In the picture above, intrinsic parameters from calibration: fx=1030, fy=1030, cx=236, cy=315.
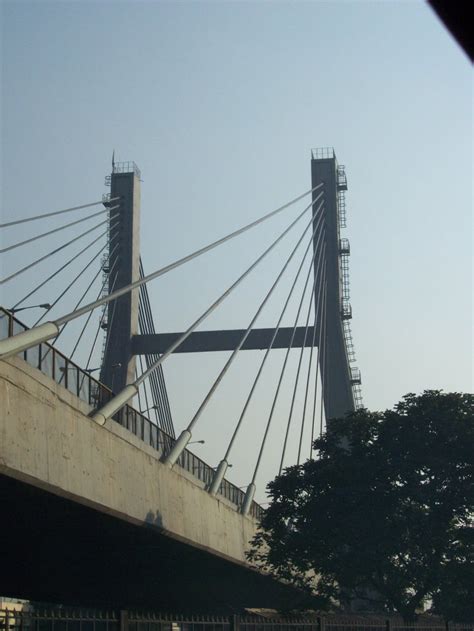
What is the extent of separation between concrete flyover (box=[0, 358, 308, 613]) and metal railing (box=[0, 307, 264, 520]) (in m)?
0.55

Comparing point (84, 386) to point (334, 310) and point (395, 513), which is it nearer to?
point (395, 513)

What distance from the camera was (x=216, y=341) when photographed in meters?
43.1

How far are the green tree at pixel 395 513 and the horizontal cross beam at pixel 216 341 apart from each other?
33.1 feet

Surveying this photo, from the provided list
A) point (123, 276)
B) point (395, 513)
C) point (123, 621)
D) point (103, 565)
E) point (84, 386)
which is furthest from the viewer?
point (123, 276)

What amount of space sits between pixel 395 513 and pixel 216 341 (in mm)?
15043

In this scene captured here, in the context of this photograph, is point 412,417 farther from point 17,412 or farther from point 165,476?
point 17,412

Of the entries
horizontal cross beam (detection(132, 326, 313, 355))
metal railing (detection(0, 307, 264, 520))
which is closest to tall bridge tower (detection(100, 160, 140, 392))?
horizontal cross beam (detection(132, 326, 313, 355))

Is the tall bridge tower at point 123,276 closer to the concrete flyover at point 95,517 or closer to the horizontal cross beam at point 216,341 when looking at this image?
the horizontal cross beam at point 216,341

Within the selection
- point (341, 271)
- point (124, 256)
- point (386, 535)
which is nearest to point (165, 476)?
point (386, 535)

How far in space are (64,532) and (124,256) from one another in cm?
2069

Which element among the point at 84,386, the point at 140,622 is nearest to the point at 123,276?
the point at 84,386

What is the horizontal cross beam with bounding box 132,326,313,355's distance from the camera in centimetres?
4206

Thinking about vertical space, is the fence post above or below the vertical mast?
below

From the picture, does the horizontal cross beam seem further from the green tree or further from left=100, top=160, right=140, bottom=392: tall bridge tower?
the green tree
